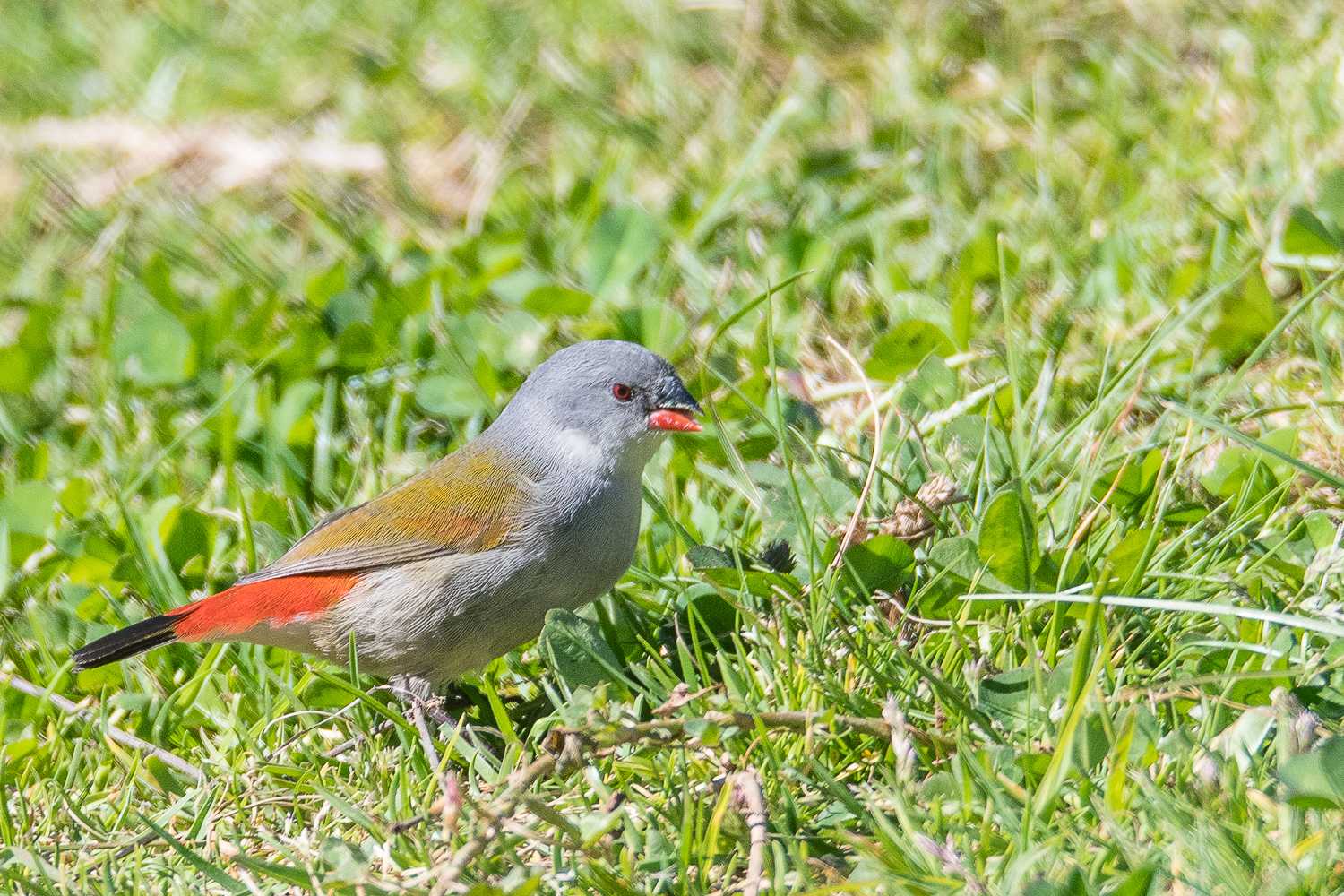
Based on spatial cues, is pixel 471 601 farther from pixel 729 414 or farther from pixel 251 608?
pixel 729 414

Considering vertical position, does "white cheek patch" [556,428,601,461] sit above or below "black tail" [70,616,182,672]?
above

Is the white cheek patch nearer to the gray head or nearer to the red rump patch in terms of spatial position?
the gray head

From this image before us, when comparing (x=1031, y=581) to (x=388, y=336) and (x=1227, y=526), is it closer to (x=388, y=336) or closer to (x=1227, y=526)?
(x=1227, y=526)

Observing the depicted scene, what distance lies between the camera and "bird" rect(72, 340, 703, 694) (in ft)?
10.7

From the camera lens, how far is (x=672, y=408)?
3617 mm

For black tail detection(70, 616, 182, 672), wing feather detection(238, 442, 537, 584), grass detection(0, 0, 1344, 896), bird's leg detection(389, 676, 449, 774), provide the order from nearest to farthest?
grass detection(0, 0, 1344, 896), bird's leg detection(389, 676, 449, 774), black tail detection(70, 616, 182, 672), wing feather detection(238, 442, 537, 584)

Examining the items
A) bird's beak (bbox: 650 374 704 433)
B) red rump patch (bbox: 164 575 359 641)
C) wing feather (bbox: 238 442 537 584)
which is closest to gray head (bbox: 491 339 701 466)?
bird's beak (bbox: 650 374 704 433)

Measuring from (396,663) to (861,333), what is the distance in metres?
2.00

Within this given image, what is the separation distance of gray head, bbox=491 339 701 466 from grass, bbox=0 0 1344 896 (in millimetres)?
220

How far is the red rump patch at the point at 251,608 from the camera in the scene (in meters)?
3.24

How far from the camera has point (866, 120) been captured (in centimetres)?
559

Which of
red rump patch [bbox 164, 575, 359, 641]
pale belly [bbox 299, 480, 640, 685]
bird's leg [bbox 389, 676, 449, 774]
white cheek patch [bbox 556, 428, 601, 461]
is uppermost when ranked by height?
white cheek patch [bbox 556, 428, 601, 461]

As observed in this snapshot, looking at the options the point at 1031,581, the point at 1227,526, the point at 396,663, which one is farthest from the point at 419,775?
the point at 1227,526

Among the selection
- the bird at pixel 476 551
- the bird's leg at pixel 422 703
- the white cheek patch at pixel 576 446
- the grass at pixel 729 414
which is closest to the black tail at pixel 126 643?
the bird at pixel 476 551
